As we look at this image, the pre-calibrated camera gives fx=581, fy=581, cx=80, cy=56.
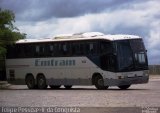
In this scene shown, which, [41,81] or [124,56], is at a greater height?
[124,56]

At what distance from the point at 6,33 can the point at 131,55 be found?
11078 millimetres

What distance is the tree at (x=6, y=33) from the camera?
42.2m

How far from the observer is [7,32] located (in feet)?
140

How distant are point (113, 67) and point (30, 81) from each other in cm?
862

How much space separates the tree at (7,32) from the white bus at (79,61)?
55 centimetres

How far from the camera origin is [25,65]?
41.4 m

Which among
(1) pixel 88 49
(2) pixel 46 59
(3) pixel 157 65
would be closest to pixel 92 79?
(1) pixel 88 49

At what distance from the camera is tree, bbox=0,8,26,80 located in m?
42.2

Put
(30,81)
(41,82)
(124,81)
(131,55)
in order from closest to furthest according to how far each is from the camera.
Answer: (124,81)
(131,55)
(41,82)
(30,81)

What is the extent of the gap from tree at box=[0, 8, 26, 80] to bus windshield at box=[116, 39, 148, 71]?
10118 millimetres

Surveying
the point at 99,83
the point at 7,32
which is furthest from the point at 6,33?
the point at 99,83

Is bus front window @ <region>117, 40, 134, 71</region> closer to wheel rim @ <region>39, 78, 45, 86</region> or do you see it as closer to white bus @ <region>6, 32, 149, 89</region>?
white bus @ <region>6, 32, 149, 89</region>

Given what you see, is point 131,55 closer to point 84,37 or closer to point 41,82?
point 84,37

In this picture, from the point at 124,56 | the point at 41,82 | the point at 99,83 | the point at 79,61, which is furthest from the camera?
the point at 41,82
